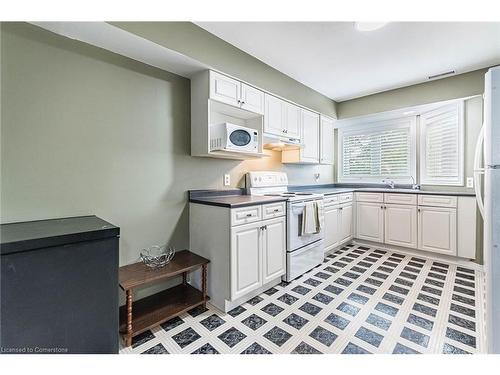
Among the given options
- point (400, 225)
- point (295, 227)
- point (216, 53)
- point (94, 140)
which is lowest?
point (400, 225)

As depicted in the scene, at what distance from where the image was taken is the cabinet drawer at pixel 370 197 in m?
3.48

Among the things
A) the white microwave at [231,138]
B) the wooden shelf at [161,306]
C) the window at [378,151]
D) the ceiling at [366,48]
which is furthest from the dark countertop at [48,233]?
the window at [378,151]

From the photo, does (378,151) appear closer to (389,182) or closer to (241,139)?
(389,182)

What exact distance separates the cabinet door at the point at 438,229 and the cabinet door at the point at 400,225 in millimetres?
69

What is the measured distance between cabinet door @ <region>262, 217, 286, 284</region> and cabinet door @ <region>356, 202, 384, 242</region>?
189cm

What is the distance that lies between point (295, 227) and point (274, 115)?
4.36 ft

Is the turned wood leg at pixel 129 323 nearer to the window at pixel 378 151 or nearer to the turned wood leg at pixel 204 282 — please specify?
the turned wood leg at pixel 204 282

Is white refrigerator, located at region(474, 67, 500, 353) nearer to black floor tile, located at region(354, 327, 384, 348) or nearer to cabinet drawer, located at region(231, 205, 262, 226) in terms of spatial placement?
black floor tile, located at region(354, 327, 384, 348)

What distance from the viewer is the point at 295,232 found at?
2.50 m

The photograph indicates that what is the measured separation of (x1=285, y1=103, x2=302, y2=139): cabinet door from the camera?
292 centimetres

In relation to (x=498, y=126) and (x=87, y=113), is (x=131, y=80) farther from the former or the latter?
(x=498, y=126)

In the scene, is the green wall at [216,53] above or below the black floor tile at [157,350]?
above

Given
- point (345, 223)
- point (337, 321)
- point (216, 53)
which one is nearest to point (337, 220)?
point (345, 223)
